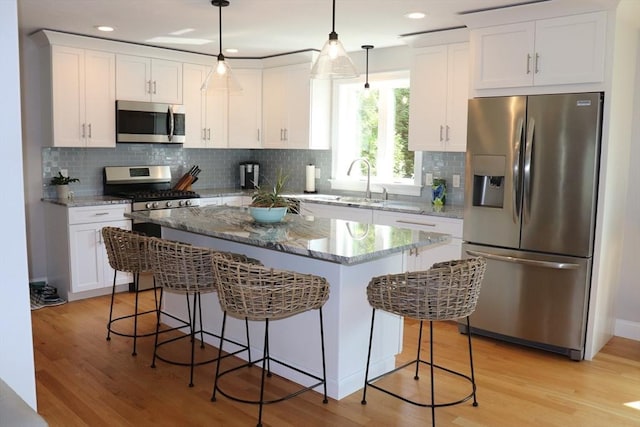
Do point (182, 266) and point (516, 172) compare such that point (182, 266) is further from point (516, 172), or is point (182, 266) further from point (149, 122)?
point (149, 122)

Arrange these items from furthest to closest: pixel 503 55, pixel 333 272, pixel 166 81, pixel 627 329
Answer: pixel 166 81, pixel 627 329, pixel 503 55, pixel 333 272

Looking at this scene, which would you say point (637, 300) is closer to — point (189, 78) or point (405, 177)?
point (405, 177)

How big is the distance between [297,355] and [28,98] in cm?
369

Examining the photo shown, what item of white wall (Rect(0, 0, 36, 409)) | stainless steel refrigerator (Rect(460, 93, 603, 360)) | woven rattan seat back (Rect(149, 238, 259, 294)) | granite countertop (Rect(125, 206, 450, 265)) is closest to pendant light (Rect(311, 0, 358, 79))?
granite countertop (Rect(125, 206, 450, 265))

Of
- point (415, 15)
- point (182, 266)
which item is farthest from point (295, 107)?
point (182, 266)

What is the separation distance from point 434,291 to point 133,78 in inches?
159

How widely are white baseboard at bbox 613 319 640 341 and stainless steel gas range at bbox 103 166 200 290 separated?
3.85m

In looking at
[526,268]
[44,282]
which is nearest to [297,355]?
[526,268]

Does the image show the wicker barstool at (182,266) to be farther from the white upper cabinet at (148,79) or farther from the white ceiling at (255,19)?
the white upper cabinet at (148,79)

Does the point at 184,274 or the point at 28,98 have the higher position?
the point at 28,98

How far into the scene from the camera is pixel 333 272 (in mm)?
3064

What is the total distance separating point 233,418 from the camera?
2.91 metres

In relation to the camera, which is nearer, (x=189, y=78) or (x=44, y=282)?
(x=44, y=282)

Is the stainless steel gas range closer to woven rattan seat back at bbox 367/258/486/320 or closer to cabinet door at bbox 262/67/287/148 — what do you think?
cabinet door at bbox 262/67/287/148
